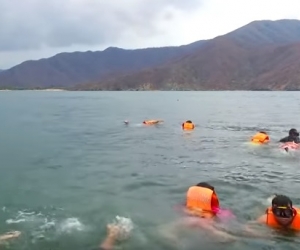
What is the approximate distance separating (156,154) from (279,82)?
177 meters

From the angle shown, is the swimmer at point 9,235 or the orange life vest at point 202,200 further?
the orange life vest at point 202,200

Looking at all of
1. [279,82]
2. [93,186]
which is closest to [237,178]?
[93,186]

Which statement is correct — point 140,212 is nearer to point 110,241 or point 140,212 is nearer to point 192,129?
point 110,241

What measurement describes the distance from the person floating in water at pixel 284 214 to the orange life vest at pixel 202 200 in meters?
1.70

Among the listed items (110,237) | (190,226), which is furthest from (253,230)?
(110,237)

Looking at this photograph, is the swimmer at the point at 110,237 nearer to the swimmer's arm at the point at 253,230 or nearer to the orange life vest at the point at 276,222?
the swimmer's arm at the point at 253,230

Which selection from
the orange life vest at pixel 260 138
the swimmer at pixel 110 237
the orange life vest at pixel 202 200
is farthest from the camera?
the orange life vest at pixel 260 138

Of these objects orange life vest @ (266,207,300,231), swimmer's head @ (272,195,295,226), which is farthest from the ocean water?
swimmer's head @ (272,195,295,226)

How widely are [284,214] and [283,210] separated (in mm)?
118

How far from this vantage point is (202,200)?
12.4 metres

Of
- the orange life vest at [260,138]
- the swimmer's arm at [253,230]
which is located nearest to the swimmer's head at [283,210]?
the swimmer's arm at [253,230]

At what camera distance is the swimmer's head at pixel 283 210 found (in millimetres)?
11070

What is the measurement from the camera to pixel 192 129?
37312 mm

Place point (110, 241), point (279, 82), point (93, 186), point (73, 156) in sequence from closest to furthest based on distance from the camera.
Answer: point (110, 241)
point (93, 186)
point (73, 156)
point (279, 82)
